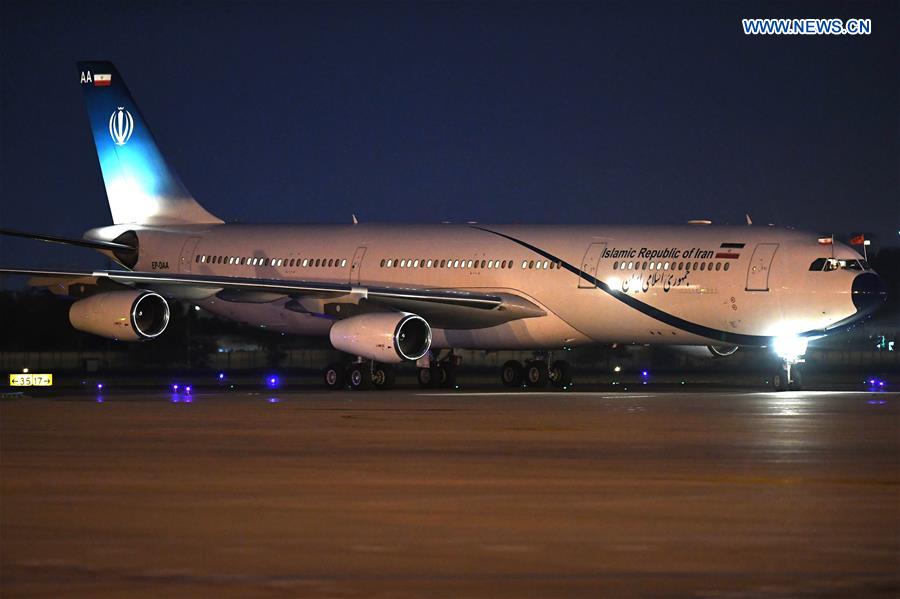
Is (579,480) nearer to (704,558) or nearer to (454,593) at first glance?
(704,558)

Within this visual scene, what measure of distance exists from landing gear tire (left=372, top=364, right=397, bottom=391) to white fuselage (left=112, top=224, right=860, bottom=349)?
2.24m

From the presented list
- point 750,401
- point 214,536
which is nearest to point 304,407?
point 750,401

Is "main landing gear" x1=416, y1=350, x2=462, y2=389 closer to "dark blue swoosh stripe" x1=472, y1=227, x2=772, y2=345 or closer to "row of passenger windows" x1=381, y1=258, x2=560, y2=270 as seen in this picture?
"row of passenger windows" x1=381, y1=258, x2=560, y2=270

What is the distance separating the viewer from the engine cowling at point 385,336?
120ft

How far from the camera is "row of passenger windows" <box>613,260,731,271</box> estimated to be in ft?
118

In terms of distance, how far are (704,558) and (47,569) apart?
4.36 metres

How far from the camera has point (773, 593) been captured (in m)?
9.59

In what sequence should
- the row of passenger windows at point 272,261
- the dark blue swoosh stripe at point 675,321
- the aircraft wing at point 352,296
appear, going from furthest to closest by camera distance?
the row of passenger windows at point 272,261 → the aircraft wing at point 352,296 → the dark blue swoosh stripe at point 675,321

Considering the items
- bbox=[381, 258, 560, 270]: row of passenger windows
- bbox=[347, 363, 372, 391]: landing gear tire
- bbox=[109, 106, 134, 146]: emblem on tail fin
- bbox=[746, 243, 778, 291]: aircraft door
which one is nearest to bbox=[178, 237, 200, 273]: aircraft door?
bbox=[109, 106, 134, 146]: emblem on tail fin

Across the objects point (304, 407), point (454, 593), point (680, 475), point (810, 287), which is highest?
point (810, 287)

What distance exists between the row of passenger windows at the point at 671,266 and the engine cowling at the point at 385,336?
4806 millimetres

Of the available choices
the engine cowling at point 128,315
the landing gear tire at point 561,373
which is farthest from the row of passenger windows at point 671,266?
the engine cowling at point 128,315

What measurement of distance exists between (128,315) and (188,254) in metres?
7.34

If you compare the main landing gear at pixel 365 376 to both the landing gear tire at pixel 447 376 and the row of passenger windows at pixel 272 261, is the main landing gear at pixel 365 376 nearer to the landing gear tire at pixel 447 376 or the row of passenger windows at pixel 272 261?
the landing gear tire at pixel 447 376
